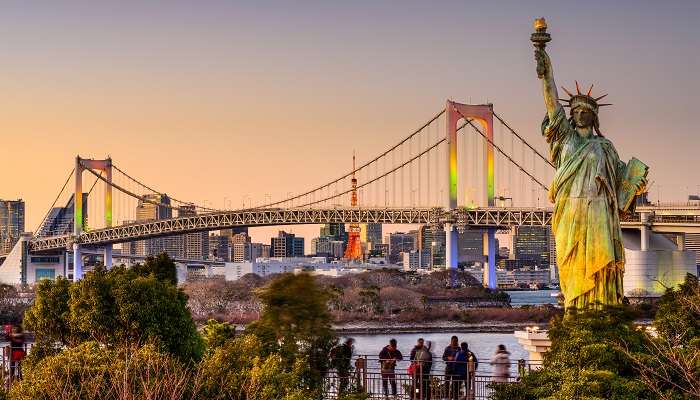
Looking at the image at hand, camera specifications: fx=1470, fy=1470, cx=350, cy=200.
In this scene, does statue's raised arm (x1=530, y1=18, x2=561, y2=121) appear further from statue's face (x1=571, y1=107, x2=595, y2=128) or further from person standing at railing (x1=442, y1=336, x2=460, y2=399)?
person standing at railing (x1=442, y1=336, x2=460, y2=399)

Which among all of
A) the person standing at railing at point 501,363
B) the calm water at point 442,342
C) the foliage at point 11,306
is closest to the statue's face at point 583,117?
the person standing at railing at point 501,363

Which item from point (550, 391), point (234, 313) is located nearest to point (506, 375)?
point (550, 391)

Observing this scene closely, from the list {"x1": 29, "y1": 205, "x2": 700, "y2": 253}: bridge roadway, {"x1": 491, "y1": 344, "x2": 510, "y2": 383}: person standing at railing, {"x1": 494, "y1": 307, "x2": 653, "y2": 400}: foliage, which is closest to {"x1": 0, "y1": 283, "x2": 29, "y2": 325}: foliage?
{"x1": 29, "y1": 205, "x2": 700, "y2": 253}: bridge roadway

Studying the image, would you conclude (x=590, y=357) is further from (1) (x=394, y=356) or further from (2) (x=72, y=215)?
(2) (x=72, y=215)

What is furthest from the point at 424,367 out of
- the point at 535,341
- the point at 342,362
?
the point at 535,341

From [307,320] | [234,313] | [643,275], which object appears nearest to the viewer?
[307,320]

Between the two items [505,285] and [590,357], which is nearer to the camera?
[590,357]
